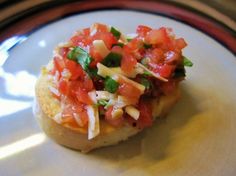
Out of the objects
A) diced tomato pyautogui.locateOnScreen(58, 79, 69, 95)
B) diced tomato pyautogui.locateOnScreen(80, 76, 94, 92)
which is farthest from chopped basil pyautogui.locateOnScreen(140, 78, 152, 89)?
diced tomato pyautogui.locateOnScreen(58, 79, 69, 95)

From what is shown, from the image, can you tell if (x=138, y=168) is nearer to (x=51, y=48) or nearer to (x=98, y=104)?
(x=98, y=104)

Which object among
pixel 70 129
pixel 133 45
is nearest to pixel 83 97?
pixel 70 129

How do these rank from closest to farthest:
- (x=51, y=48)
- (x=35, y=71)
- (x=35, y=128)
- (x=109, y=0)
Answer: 1. (x=35, y=128)
2. (x=35, y=71)
3. (x=51, y=48)
4. (x=109, y=0)

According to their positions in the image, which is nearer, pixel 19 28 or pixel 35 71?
pixel 35 71

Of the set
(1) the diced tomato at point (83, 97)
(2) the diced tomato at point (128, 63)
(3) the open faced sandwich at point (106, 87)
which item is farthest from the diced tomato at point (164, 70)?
(1) the diced tomato at point (83, 97)

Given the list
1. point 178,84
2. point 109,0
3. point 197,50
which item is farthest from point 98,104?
point 109,0

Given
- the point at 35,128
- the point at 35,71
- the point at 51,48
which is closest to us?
the point at 35,128

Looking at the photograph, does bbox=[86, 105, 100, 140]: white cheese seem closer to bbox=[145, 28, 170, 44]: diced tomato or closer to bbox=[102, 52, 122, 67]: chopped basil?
bbox=[102, 52, 122, 67]: chopped basil

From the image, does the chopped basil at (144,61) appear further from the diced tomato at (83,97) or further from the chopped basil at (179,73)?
the diced tomato at (83,97)
